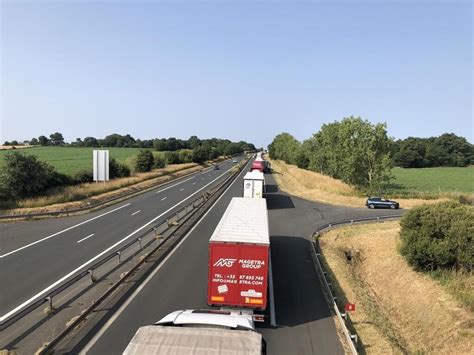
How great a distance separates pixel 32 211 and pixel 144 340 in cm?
3098

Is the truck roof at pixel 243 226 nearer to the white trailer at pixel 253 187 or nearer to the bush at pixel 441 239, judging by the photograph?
the bush at pixel 441 239

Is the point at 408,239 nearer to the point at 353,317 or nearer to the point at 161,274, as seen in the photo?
the point at 353,317

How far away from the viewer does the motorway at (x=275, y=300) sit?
1154 cm

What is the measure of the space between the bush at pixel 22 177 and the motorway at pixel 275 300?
18.7m

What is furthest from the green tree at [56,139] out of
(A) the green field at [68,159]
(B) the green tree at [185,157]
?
(B) the green tree at [185,157]

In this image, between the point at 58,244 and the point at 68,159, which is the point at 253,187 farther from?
the point at 68,159

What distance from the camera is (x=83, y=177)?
4738 centimetres

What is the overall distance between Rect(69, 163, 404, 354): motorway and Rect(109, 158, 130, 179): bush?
1295 inches

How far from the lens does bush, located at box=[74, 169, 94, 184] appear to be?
4606 cm

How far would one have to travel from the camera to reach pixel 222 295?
13.3m

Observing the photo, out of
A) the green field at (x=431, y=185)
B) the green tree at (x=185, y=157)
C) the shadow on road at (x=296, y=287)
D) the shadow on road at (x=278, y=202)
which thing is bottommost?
the shadow on road at (x=296, y=287)

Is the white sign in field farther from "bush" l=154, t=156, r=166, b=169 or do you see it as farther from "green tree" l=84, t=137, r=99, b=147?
"green tree" l=84, t=137, r=99, b=147

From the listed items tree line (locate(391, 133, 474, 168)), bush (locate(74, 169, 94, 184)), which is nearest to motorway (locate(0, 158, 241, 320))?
bush (locate(74, 169, 94, 184))

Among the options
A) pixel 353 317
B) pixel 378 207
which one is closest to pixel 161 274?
pixel 353 317
